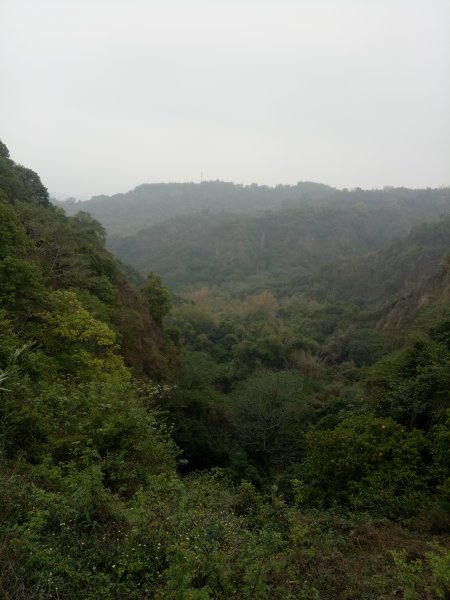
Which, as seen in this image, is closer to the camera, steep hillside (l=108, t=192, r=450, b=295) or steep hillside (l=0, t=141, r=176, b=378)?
steep hillside (l=0, t=141, r=176, b=378)

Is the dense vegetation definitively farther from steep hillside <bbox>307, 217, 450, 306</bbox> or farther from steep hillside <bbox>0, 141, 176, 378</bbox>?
steep hillside <bbox>307, 217, 450, 306</bbox>

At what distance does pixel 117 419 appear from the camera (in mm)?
7289

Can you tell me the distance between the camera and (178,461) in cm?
938

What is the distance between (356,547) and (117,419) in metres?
4.27

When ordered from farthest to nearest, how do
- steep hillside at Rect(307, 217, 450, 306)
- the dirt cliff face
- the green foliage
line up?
steep hillside at Rect(307, 217, 450, 306)
the dirt cliff face
the green foliage

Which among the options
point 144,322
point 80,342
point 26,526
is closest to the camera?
point 26,526

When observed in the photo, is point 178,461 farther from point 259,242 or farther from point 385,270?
point 259,242

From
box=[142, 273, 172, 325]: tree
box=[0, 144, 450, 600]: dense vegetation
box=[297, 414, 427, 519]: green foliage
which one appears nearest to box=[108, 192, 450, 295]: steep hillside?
box=[142, 273, 172, 325]: tree

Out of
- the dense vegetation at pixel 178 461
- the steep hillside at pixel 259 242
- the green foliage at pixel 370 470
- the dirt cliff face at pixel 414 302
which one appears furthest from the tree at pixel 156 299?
the steep hillside at pixel 259 242

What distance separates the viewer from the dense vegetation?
4148 mm

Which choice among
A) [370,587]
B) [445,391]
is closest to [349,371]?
[445,391]

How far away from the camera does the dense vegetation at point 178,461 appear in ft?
13.6

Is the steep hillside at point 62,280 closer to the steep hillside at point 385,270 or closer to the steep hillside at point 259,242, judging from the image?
the steep hillside at point 385,270

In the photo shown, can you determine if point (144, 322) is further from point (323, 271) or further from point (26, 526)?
point (323, 271)
